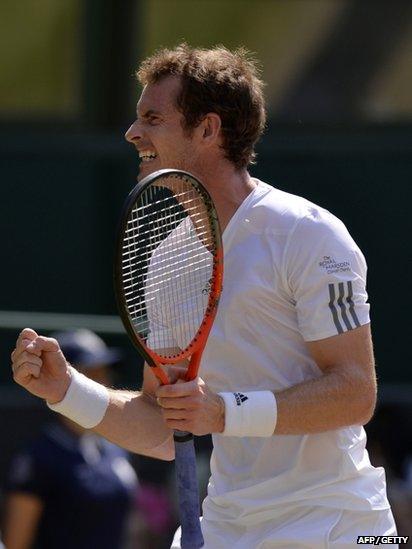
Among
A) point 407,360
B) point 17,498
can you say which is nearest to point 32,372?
point 17,498

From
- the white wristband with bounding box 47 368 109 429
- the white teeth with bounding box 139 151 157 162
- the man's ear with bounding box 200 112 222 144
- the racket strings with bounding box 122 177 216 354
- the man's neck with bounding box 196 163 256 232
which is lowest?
the white wristband with bounding box 47 368 109 429

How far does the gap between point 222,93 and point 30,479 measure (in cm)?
237

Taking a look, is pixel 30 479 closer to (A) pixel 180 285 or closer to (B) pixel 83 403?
(B) pixel 83 403

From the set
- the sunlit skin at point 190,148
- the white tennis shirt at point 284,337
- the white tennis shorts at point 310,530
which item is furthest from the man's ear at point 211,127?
the white tennis shorts at point 310,530

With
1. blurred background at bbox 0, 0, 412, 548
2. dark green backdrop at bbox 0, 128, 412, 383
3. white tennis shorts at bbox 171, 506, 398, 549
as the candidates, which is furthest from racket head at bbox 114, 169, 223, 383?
dark green backdrop at bbox 0, 128, 412, 383

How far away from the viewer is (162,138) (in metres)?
3.87

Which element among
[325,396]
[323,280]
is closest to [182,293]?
[323,280]

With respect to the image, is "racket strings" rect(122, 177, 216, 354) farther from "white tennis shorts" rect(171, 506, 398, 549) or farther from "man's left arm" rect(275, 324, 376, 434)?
"white tennis shorts" rect(171, 506, 398, 549)

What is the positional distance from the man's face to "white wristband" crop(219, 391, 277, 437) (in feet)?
2.38

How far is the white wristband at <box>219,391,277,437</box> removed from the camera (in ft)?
11.2

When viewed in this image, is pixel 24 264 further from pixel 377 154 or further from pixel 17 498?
pixel 17 498

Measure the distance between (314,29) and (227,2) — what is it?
0.60 meters

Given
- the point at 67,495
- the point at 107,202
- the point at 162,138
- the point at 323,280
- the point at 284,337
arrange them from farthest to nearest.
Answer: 1. the point at 107,202
2. the point at 67,495
3. the point at 162,138
4. the point at 284,337
5. the point at 323,280

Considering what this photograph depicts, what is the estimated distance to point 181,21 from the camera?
9.34 metres
